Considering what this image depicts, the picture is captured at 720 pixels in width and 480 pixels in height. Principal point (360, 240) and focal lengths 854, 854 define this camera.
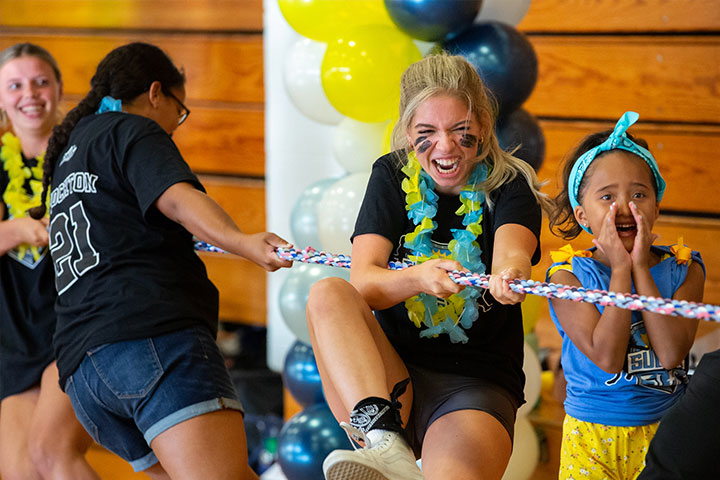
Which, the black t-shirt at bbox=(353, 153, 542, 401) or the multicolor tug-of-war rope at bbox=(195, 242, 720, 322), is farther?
the black t-shirt at bbox=(353, 153, 542, 401)

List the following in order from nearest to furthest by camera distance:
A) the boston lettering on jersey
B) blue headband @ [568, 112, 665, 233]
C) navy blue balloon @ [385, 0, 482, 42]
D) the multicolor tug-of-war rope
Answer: the multicolor tug-of-war rope, blue headband @ [568, 112, 665, 233], the boston lettering on jersey, navy blue balloon @ [385, 0, 482, 42]

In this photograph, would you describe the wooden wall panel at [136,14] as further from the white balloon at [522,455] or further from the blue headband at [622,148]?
the blue headband at [622,148]

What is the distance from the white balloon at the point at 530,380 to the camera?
212 cm

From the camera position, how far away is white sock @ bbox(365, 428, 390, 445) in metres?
1.38

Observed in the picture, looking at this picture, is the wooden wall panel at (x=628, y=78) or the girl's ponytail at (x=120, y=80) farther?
the wooden wall panel at (x=628, y=78)

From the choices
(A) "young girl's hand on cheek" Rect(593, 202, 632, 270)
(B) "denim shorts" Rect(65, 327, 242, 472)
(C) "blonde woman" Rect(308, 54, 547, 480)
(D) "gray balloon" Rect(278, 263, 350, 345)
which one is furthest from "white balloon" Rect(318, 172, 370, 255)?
(A) "young girl's hand on cheek" Rect(593, 202, 632, 270)

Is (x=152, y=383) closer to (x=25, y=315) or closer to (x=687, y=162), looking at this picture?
(x=25, y=315)

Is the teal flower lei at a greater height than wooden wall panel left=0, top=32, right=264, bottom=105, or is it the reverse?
wooden wall panel left=0, top=32, right=264, bottom=105

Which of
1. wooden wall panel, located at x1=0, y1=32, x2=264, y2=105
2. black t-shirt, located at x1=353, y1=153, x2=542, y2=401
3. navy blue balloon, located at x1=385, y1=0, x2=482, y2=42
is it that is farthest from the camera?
wooden wall panel, located at x1=0, y1=32, x2=264, y2=105

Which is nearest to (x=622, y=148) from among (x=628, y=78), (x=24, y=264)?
(x=24, y=264)

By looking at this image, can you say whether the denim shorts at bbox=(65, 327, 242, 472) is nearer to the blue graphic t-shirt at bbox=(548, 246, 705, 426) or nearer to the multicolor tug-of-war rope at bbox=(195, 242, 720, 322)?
the multicolor tug-of-war rope at bbox=(195, 242, 720, 322)

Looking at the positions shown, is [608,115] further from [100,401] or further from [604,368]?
[100,401]

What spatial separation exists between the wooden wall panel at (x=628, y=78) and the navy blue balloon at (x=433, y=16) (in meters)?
1.07

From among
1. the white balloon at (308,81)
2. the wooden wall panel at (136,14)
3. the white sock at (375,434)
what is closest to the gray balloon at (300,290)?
the white balloon at (308,81)
